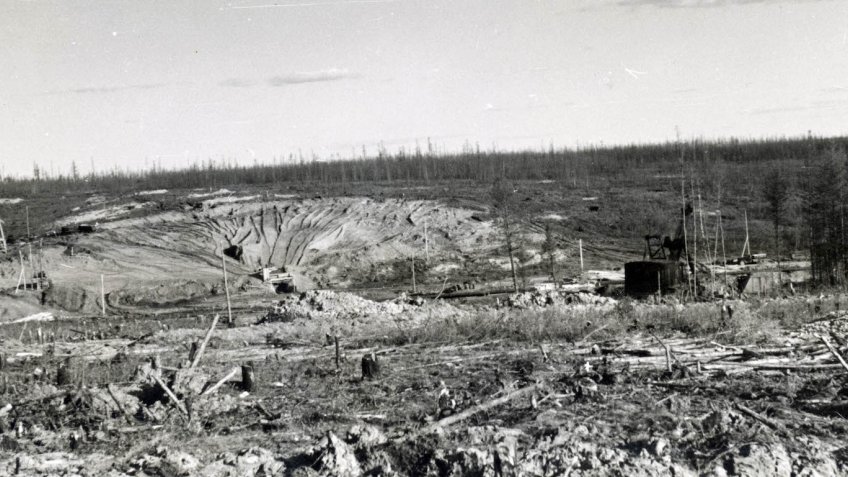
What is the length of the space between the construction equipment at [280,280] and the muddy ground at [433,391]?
20.3ft

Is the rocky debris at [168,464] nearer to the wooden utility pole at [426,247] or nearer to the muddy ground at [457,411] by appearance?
the muddy ground at [457,411]

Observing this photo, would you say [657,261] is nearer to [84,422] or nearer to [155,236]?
[84,422]

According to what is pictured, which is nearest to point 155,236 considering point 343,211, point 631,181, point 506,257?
point 343,211

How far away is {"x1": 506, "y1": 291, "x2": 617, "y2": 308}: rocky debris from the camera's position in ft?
72.1

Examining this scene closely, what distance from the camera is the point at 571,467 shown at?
7.41m

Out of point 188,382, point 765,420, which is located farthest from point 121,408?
point 765,420

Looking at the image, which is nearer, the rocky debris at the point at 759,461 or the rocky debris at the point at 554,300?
the rocky debris at the point at 759,461

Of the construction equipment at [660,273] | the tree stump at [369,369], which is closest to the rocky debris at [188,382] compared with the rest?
the tree stump at [369,369]

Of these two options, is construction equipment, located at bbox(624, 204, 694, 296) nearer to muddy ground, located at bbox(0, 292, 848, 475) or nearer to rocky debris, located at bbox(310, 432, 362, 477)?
muddy ground, located at bbox(0, 292, 848, 475)

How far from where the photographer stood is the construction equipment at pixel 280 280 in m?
31.5

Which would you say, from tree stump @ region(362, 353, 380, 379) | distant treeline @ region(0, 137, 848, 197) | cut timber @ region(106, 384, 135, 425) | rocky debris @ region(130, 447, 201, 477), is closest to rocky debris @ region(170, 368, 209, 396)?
cut timber @ region(106, 384, 135, 425)

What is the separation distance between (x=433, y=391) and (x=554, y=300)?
1228 cm

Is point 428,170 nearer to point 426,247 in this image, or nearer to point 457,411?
point 426,247

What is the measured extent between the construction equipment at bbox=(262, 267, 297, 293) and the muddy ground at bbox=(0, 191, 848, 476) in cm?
617
